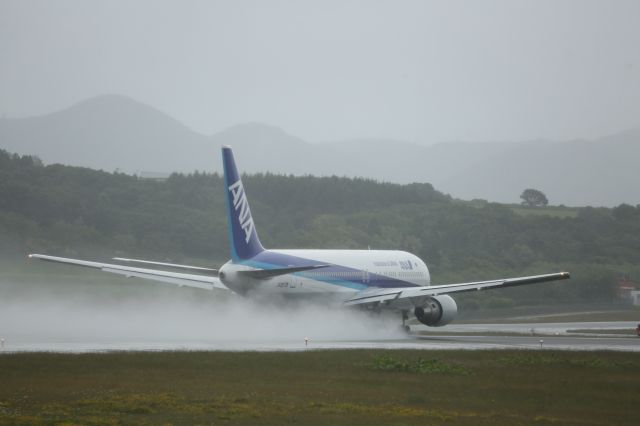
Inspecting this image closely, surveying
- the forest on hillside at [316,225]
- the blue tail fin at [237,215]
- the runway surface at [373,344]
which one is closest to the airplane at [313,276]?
the blue tail fin at [237,215]

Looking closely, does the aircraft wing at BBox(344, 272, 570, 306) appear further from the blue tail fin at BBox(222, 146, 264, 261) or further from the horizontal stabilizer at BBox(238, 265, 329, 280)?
the blue tail fin at BBox(222, 146, 264, 261)

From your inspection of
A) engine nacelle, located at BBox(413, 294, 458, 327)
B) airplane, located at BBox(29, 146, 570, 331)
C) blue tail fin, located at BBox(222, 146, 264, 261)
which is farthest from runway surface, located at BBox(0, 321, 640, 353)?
blue tail fin, located at BBox(222, 146, 264, 261)

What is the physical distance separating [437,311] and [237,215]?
36.6 ft

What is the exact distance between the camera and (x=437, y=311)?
47344 millimetres

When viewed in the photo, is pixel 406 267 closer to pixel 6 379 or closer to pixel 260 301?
pixel 260 301

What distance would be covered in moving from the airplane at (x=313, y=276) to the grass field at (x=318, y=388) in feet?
A: 31.5

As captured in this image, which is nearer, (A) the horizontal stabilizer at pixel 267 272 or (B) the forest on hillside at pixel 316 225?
(A) the horizontal stabilizer at pixel 267 272

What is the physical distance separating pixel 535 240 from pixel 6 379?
266 ft

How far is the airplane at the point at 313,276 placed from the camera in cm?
4278

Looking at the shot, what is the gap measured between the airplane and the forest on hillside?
60.3ft

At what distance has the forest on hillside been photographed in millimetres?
77375

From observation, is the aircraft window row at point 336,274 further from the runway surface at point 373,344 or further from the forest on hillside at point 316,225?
the forest on hillside at point 316,225

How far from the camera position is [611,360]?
34.0 m

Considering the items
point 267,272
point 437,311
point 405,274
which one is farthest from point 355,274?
point 267,272
